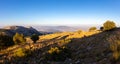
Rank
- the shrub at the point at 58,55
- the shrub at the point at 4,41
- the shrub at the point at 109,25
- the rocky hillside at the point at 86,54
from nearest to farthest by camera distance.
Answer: the rocky hillside at the point at 86,54, the shrub at the point at 58,55, the shrub at the point at 109,25, the shrub at the point at 4,41

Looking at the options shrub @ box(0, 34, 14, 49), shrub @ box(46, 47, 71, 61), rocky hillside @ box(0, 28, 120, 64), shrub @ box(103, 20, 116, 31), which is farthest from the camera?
shrub @ box(0, 34, 14, 49)

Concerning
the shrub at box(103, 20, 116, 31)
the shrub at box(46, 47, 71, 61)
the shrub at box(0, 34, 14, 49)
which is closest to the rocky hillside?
the shrub at box(46, 47, 71, 61)

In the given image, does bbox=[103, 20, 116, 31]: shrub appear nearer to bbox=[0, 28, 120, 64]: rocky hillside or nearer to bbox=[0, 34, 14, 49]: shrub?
bbox=[0, 28, 120, 64]: rocky hillside

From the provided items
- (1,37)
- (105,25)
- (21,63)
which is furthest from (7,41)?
(21,63)

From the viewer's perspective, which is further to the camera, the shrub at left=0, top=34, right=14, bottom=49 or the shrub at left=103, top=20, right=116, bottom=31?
the shrub at left=0, top=34, right=14, bottom=49

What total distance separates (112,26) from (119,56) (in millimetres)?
38927

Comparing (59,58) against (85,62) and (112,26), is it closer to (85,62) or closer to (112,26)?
(85,62)

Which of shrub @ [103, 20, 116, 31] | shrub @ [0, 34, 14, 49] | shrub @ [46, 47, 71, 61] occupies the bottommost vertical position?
shrub @ [0, 34, 14, 49]

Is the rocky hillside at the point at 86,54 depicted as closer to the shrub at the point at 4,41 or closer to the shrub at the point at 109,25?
the shrub at the point at 109,25

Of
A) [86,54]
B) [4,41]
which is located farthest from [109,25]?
[86,54]

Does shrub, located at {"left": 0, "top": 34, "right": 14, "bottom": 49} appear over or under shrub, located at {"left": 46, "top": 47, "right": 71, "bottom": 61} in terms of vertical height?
under

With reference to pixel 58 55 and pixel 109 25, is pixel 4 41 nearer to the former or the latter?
pixel 109 25

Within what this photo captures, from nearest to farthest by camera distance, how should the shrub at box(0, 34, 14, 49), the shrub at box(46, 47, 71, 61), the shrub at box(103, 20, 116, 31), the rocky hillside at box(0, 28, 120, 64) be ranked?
1. the rocky hillside at box(0, 28, 120, 64)
2. the shrub at box(46, 47, 71, 61)
3. the shrub at box(103, 20, 116, 31)
4. the shrub at box(0, 34, 14, 49)

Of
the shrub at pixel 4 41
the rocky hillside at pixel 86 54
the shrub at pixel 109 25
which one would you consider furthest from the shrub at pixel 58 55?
the shrub at pixel 4 41
